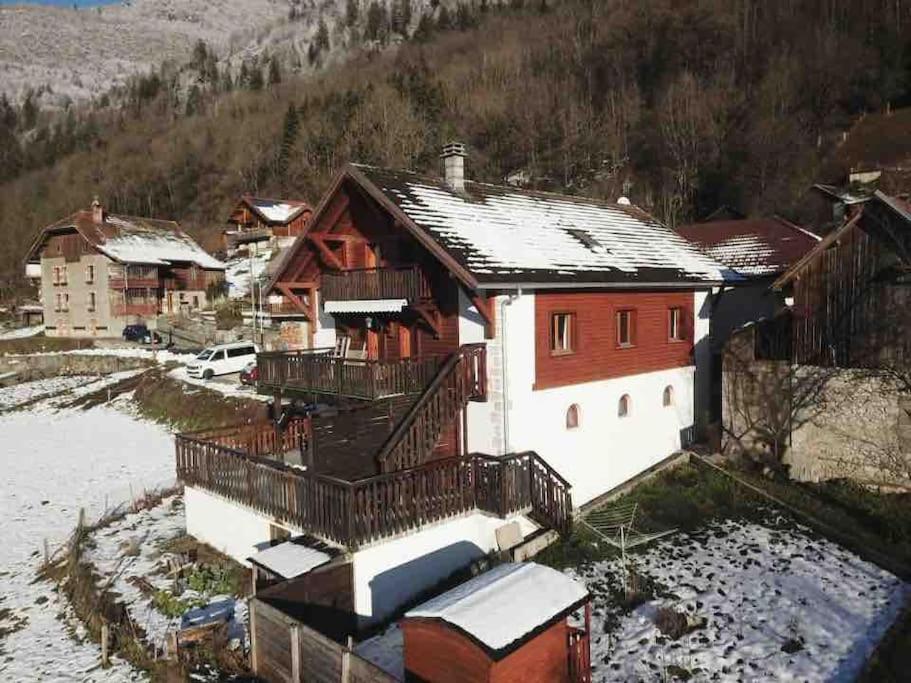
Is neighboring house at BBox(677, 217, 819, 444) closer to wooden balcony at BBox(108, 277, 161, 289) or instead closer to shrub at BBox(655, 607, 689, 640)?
shrub at BBox(655, 607, 689, 640)

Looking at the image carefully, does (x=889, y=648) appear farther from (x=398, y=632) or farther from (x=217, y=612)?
(x=217, y=612)

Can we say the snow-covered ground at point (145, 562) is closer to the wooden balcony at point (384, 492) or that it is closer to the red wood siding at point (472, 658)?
the wooden balcony at point (384, 492)

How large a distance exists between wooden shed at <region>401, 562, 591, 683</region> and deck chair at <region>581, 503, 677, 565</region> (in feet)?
15.1

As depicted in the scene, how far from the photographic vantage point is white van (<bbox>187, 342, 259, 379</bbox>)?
3319cm

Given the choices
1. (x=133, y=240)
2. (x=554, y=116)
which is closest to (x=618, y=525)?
(x=133, y=240)

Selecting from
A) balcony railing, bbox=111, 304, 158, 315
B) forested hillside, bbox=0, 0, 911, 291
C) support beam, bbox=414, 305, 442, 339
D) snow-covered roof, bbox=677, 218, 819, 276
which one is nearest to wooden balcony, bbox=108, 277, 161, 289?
balcony railing, bbox=111, 304, 158, 315

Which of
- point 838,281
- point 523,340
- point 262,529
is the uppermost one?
point 838,281

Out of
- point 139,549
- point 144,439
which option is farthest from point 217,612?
point 144,439

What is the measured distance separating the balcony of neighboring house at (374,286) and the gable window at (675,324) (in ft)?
25.4

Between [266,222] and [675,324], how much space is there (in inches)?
2154

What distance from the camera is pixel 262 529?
13805 millimetres

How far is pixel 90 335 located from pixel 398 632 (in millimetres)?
50826

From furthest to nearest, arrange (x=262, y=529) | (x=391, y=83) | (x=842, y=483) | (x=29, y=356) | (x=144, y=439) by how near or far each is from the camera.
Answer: (x=391, y=83) → (x=29, y=356) → (x=144, y=439) → (x=842, y=483) → (x=262, y=529)

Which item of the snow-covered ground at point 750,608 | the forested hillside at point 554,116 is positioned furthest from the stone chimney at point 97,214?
the snow-covered ground at point 750,608
